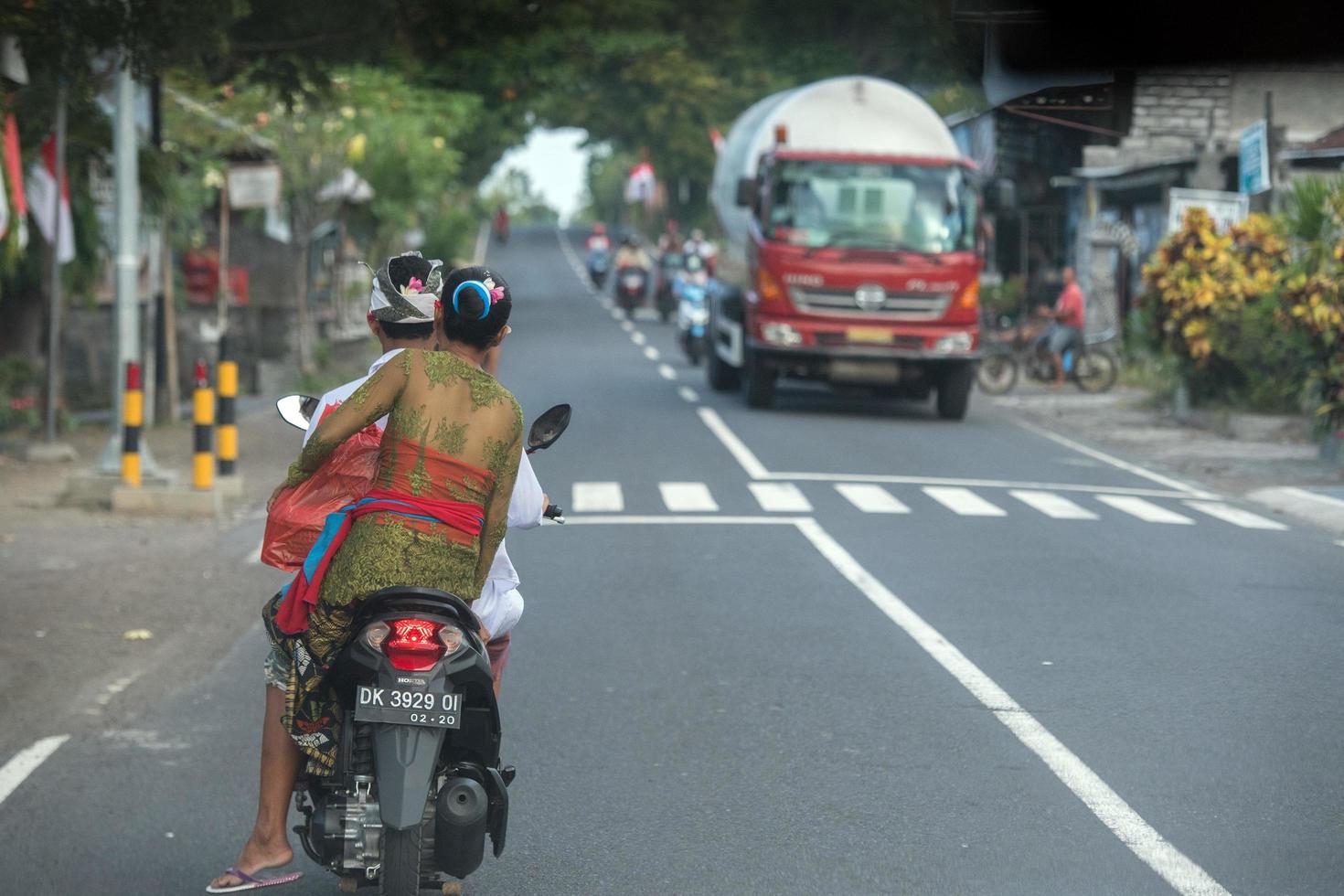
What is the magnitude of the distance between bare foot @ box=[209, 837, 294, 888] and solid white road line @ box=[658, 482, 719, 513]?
888 cm

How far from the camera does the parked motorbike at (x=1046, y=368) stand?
26.9 meters

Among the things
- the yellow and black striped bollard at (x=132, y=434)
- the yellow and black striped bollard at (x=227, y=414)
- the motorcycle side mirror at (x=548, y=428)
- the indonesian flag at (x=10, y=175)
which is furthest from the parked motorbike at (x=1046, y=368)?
the motorcycle side mirror at (x=548, y=428)

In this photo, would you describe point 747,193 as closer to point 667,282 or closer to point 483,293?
point 483,293

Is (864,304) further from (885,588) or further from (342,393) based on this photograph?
(342,393)

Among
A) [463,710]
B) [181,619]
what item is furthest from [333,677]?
[181,619]

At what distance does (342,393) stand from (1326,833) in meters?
3.26

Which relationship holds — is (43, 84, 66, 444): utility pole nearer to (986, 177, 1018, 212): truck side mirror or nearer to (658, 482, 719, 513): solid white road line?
(658, 482, 719, 513): solid white road line

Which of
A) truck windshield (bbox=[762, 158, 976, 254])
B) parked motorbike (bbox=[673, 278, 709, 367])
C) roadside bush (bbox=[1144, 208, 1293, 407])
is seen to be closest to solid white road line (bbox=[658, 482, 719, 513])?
truck windshield (bbox=[762, 158, 976, 254])

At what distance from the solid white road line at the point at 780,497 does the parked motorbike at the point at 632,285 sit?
30397mm

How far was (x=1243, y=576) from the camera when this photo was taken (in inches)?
424

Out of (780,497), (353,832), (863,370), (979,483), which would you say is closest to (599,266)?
(863,370)

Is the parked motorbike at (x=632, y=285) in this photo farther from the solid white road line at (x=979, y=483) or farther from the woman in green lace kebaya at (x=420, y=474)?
the woman in green lace kebaya at (x=420, y=474)

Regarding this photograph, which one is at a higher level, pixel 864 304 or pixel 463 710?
pixel 864 304

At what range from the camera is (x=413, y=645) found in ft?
14.3
